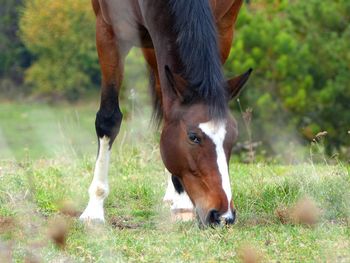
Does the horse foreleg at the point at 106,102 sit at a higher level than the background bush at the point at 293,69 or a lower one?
higher

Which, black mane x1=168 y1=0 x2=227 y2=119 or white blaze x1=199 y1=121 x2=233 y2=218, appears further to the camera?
black mane x1=168 y1=0 x2=227 y2=119

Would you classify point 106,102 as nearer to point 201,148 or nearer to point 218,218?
point 201,148

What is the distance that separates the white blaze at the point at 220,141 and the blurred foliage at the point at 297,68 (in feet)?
71.9

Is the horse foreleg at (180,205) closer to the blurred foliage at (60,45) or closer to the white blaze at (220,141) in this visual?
the white blaze at (220,141)

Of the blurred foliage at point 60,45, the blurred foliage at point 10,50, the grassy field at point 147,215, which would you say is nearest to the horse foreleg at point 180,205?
the grassy field at point 147,215

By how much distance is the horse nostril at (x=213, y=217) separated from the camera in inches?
171

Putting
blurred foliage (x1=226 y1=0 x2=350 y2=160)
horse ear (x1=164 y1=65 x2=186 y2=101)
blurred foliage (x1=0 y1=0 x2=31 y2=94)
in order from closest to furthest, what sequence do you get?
horse ear (x1=164 y1=65 x2=186 y2=101)
blurred foliage (x1=226 y1=0 x2=350 y2=160)
blurred foliage (x1=0 y1=0 x2=31 y2=94)

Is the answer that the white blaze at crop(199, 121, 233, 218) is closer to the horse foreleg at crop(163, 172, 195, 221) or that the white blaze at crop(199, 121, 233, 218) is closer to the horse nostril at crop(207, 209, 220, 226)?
the horse nostril at crop(207, 209, 220, 226)

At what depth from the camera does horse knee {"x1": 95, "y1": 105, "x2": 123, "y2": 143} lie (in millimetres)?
5746

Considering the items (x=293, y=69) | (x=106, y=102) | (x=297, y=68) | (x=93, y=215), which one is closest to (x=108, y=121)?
(x=106, y=102)

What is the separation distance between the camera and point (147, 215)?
5652 mm

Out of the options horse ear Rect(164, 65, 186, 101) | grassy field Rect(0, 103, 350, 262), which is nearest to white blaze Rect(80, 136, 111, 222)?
grassy field Rect(0, 103, 350, 262)

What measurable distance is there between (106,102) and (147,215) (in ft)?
2.56

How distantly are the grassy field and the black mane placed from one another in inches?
27.1
